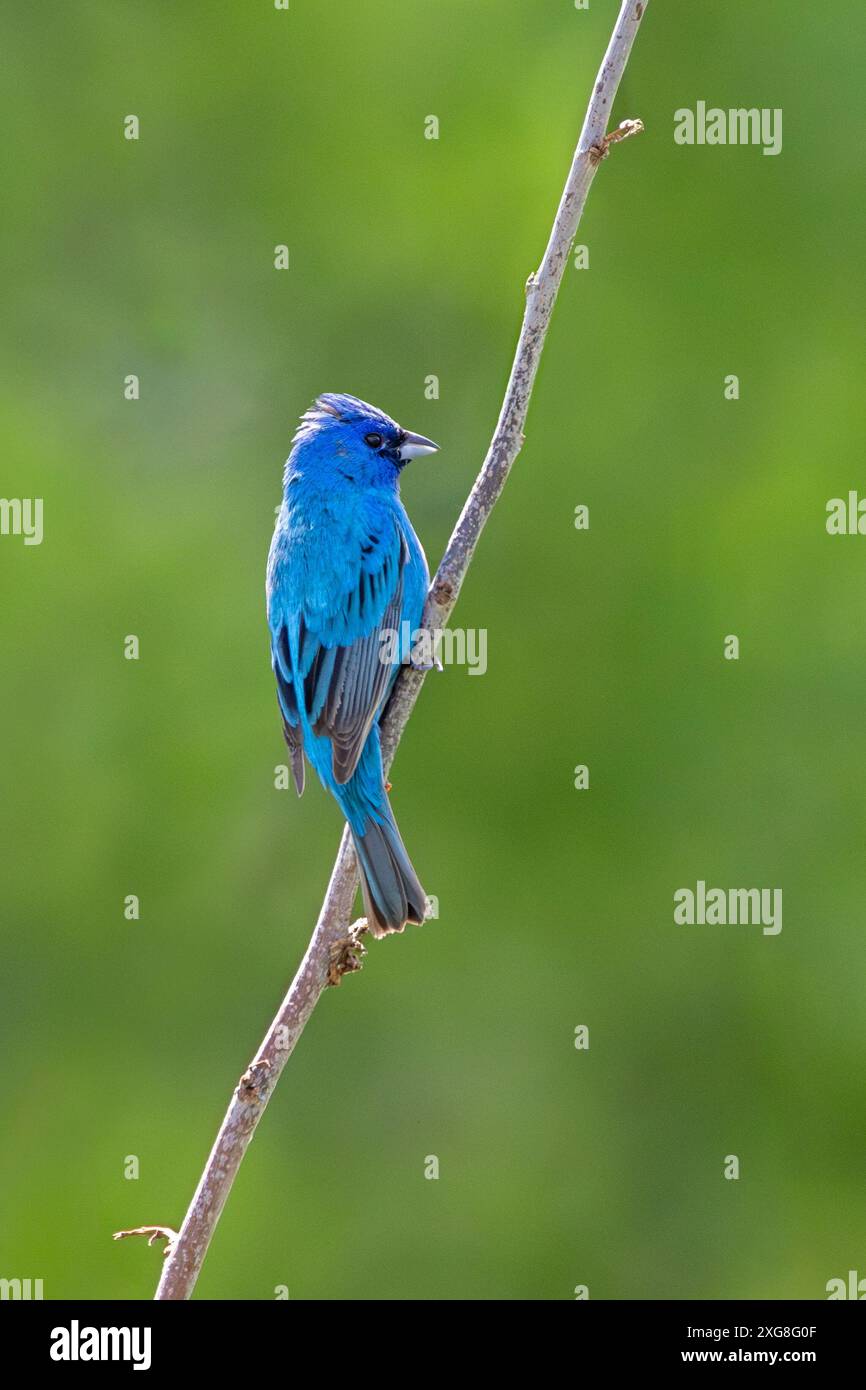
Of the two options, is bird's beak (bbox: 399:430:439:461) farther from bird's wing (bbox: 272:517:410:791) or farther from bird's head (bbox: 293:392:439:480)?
bird's wing (bbox: 272:517:410:791)

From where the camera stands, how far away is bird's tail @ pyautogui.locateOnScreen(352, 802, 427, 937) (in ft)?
12.9

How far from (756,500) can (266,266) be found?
10.8 feet

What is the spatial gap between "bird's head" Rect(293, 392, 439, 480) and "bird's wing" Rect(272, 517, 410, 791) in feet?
0.98

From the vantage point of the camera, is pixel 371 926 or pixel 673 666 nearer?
pixel 371 926

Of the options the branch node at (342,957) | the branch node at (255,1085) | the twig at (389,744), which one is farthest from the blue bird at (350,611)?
the branch node at (255,1085)

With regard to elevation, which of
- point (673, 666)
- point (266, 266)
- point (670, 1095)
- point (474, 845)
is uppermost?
point (266, 266)

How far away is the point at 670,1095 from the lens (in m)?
9.09

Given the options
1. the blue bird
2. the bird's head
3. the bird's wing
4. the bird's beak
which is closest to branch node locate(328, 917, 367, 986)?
the blue bird

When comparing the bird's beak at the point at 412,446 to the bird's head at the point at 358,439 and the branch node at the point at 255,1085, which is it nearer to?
the bird's head at the point at 358,439

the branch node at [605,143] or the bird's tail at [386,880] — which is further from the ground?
the branch node at [605,143]

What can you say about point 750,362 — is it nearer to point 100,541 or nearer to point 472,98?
point 472,98

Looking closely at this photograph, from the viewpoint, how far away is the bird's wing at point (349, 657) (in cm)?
421

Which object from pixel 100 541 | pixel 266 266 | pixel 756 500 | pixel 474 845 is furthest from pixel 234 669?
pixel 756 500

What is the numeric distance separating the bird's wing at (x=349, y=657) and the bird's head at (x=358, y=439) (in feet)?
0.98
